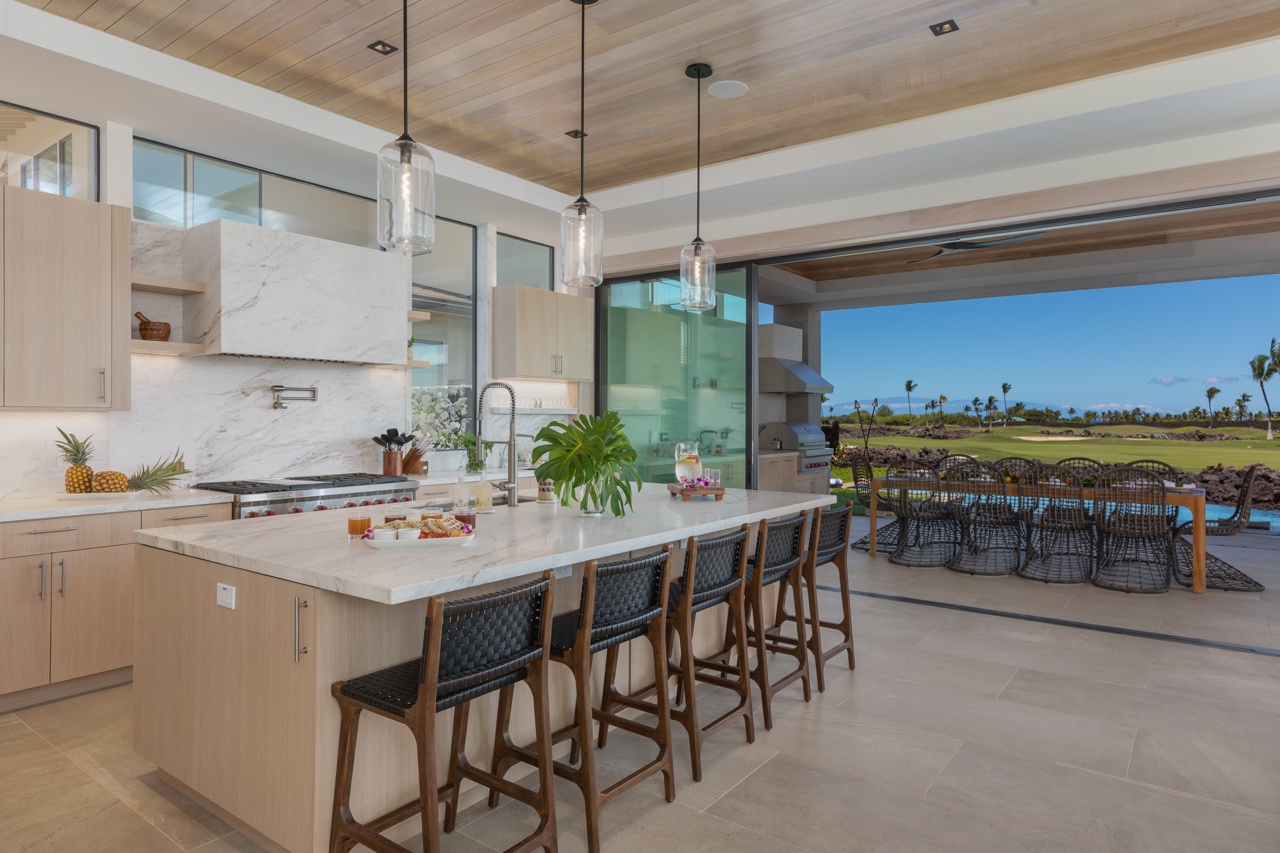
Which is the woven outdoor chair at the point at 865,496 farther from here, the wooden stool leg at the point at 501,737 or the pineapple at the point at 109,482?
the pineapple at the point at 109,482

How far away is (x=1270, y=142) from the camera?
4039mm

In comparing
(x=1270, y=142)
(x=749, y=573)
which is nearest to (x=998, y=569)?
(x=1270, y=142)

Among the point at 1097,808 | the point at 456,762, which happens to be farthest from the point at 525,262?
the point at 1097,808

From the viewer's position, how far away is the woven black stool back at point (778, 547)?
3162 millimetres

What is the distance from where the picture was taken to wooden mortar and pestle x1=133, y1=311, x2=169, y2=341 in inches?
165

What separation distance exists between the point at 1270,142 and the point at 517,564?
4517 millimetres

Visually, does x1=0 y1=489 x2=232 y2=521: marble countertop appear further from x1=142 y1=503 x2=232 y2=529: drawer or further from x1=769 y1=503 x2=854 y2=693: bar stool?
x1=769 y1=503 x2=854 y2=693: bar stool

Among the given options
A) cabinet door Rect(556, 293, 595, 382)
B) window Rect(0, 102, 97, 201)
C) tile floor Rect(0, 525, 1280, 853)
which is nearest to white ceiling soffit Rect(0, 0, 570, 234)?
window Rect(0, 102, 97, 201)

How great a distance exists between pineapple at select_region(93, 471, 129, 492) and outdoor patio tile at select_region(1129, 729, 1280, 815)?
4.61m

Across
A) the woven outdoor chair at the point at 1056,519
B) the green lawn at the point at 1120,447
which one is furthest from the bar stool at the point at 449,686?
the green lawn at the point at 1120,447

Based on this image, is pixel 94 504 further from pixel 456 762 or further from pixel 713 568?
pixel 713 568

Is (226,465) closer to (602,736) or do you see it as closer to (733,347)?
(602,736)

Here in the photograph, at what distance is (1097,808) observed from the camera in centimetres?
252

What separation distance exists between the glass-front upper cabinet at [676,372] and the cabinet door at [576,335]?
35 cm
